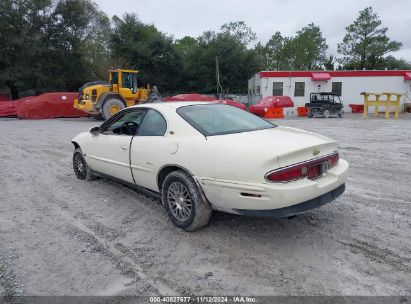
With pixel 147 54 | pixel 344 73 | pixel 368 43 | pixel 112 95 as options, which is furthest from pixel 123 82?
pixel 368 43

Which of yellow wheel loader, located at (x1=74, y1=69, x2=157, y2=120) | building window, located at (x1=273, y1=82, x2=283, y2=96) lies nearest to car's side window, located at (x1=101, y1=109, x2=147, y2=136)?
yellow wheel loader, located at (x1=74, y1=69, x2=157, y2=120)

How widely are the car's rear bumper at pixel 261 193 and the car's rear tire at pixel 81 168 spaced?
10.1 feet

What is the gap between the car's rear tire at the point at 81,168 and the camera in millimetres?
5934

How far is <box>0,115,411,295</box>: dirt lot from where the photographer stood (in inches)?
114

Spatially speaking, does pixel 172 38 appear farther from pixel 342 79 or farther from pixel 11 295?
pixel 11 295

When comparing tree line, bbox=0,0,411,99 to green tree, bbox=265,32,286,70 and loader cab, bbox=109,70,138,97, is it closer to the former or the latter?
green tree, bbox=265,32,286,70

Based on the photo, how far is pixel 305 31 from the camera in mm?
64625

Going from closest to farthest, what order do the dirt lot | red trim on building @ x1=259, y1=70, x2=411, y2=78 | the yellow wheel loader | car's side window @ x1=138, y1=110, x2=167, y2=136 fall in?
1. the dirt lot
2. car's side window @ x1=138, y1=110, x2=167, y2=136
3. the yellow wheel loader
4. red trim on building @ x1=259, y1=70, x2=411, y2=78

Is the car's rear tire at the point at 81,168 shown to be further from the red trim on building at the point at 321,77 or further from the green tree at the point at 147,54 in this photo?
the green tree at the point at 147,54

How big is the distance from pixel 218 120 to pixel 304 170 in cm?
130

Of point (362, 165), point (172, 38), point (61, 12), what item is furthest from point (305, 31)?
point (362, 165)

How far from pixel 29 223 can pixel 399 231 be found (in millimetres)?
4461

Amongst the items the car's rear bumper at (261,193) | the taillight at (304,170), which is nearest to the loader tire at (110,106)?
the car's rear bumper at (261,193)

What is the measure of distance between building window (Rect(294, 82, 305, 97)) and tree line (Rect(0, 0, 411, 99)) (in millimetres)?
10649
